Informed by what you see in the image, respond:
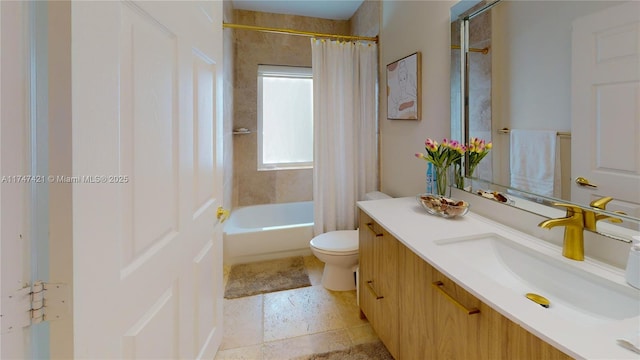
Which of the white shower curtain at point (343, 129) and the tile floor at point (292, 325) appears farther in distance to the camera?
the white shower curtain at point (343, 129)

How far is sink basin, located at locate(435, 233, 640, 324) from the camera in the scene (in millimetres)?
809

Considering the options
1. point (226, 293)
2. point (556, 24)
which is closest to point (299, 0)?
point (556, 24)

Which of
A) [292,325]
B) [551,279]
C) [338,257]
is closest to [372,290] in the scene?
[338,257]

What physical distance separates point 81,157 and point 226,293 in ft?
6.23

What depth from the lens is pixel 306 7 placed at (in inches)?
125

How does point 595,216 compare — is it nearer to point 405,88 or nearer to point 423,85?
point 423,85

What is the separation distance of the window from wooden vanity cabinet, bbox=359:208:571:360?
2.06m

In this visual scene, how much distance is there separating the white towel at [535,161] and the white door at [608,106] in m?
0.07

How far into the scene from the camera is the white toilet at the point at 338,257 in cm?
211

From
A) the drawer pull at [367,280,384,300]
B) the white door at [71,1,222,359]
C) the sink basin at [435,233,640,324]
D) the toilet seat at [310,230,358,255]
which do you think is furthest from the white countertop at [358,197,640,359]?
the white door at [71,1,222,359]

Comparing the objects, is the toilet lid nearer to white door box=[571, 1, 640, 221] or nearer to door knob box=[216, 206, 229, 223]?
door knob box=[216, 206, 229, 223]

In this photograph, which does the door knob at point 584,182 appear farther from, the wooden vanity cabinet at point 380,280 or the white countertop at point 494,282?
the wooden vanity cabinet at point 380,280

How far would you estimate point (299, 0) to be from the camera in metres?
2.98

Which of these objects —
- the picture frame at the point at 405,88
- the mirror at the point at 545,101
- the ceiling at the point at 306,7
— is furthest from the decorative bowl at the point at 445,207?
the ceiling at the point at 306,7
